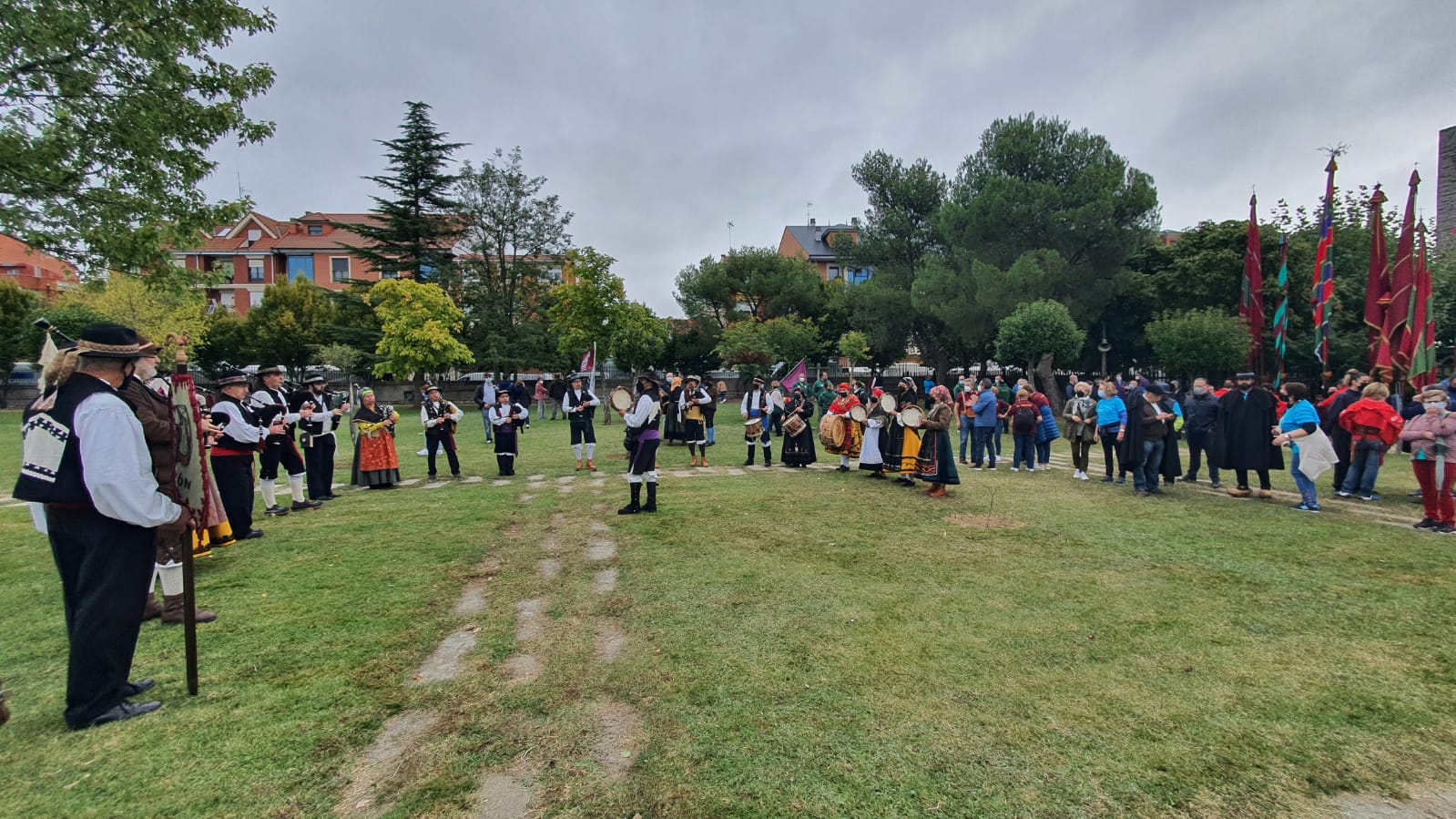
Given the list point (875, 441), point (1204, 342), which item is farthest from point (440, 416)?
point (1204, 342)

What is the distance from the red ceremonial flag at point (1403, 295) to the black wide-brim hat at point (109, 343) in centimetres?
2185

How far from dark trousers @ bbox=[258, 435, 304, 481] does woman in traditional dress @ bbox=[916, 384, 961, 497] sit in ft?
28.8

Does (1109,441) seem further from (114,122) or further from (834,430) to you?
(114,122)

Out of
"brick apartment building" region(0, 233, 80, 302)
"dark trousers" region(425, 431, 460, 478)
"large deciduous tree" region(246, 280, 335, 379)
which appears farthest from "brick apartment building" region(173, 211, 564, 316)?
"dark trousers" region(425, 431, 460, 478)

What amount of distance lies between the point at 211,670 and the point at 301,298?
4481 centimetres

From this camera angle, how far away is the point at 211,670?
163 inches

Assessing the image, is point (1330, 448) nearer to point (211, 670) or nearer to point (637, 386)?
point (637, 386)

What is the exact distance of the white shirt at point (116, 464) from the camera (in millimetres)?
3275

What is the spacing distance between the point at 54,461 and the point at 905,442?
32.5ft

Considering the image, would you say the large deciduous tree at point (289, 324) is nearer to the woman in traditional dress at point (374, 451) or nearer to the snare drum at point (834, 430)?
the woman in traditional dress at point (374, 451)

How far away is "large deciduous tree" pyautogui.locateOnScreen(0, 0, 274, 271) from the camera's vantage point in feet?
26.5

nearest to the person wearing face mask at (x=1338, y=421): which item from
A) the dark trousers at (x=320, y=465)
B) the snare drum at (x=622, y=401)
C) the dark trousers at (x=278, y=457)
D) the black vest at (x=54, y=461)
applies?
the snare drum at (x=622, y=401)

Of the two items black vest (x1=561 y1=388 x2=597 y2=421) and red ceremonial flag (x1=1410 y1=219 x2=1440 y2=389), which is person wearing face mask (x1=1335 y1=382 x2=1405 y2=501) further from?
black vest (x1=561 y1=388 x2=597 y2=421)

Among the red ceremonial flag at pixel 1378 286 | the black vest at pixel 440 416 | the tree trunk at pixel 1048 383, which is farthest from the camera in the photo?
the tree trunk at pixel 1048 383
